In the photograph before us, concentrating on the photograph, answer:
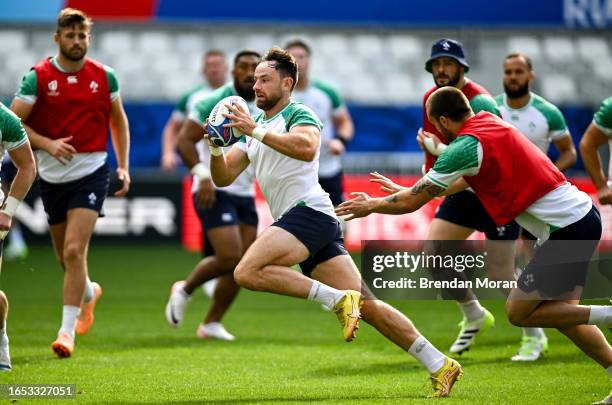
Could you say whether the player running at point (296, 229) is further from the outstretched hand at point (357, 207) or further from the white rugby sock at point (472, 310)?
the white rugby sock at point (472, 310)

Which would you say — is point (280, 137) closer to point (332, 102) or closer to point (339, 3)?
point (332, 102)

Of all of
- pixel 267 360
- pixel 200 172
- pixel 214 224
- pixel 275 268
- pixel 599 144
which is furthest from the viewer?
pixel 214 224

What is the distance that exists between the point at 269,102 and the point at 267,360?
9.17 ft

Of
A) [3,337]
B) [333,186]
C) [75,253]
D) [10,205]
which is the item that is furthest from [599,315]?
[333,186]

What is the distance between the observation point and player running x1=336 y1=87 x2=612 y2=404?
24.1ft

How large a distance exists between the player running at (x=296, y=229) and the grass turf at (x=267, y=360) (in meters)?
0.51

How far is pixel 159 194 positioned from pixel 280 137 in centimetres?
1451

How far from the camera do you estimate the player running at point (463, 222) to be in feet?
32.0

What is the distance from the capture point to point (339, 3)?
90.7ft

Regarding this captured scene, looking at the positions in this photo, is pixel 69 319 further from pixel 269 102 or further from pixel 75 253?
pixel 269 102

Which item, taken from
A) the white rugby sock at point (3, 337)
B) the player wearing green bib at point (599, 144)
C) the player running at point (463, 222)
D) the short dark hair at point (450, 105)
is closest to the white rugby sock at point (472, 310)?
the player running at point (463, 222)

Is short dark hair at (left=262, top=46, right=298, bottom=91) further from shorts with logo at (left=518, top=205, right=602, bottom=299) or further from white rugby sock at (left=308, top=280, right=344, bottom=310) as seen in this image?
shorts with logo at (left=518, top=205, right=602, bottom=299)

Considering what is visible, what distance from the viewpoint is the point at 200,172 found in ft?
36.9

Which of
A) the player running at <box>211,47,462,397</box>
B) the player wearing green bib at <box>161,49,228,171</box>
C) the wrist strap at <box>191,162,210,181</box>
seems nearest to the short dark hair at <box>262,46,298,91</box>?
the player running at <box>211,47,462,397</box>
